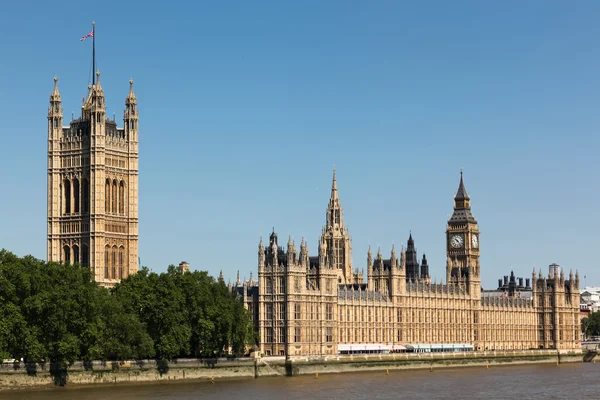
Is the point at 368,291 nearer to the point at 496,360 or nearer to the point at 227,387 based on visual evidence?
the point at 496,360

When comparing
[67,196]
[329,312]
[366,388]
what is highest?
[67,196]

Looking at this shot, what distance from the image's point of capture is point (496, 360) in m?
167

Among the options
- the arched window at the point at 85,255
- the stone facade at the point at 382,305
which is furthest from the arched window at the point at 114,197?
the stone facade at the point at 382,305

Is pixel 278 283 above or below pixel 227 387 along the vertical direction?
above

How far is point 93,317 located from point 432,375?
42.3 metres

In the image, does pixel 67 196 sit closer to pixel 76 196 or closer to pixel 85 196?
pixel 76 196

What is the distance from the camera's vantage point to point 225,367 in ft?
397

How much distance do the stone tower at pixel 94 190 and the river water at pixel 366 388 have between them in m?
33.1

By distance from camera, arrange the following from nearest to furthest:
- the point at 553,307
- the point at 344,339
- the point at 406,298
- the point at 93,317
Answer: the point at 93,317 → the point at 344,339 → the point at 406,298 → the point at 553,307

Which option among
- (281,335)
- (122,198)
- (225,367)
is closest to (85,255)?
(122,198)

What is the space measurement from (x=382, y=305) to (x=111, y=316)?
52.9 metres

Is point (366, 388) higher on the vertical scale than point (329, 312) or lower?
Answer: lower

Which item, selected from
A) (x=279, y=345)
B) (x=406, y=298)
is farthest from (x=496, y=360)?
(x=279, y=345)

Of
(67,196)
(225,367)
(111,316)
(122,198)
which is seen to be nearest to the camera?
(111,316)
